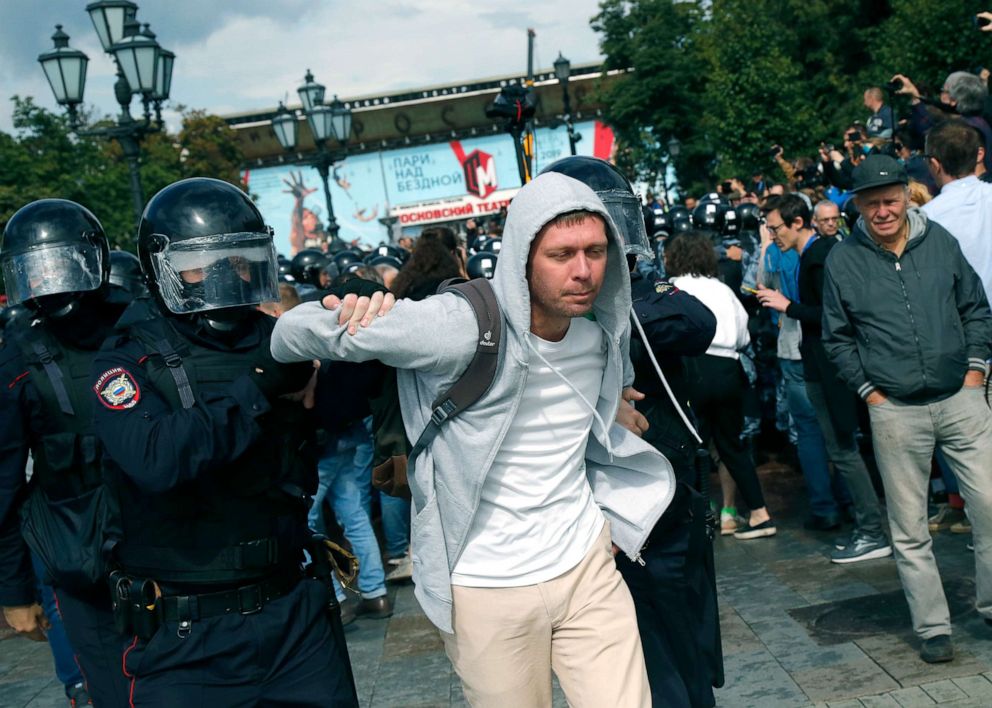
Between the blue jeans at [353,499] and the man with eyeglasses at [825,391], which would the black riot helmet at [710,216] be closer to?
the man with eyeglasses at [825,391]

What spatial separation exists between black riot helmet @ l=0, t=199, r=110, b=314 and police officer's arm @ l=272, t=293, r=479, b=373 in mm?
1453

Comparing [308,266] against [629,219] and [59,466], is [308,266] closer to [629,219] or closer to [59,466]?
[59,466]

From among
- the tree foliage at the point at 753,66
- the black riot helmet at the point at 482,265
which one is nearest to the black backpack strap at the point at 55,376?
the black riot helmet at the point at 482,265

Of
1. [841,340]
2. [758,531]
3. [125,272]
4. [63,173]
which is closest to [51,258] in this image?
[125,272]

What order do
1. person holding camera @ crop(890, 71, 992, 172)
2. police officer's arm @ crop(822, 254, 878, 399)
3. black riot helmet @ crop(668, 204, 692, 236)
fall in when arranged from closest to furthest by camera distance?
police officer's arm @ crop(822, 254, 878, 399)
person holding camera @ crop(890, 71, 992, 172)
black riot helmet @ crop(668, 204, 692, 236)

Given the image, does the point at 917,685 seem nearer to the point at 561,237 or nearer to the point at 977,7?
the point at 561,237

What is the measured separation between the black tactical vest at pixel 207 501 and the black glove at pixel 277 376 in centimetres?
10

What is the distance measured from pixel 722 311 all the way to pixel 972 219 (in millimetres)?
1655

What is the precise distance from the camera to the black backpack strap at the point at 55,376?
390 centimetres

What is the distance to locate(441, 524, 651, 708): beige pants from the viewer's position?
9.82ft

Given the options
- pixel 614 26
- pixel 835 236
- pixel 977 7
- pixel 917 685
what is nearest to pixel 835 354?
pixel 917 685

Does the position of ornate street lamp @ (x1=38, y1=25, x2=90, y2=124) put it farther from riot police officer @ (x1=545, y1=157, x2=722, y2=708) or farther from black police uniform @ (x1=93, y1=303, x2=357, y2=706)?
black police uniform @ (x1=93, y1=303, x2=357, y2=706)

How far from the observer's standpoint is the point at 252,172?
3346 inches

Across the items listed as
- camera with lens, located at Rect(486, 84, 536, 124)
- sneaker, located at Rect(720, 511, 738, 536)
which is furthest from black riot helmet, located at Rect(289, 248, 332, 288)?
camera with lens, located at Rect(486, 84, 536, 124)
